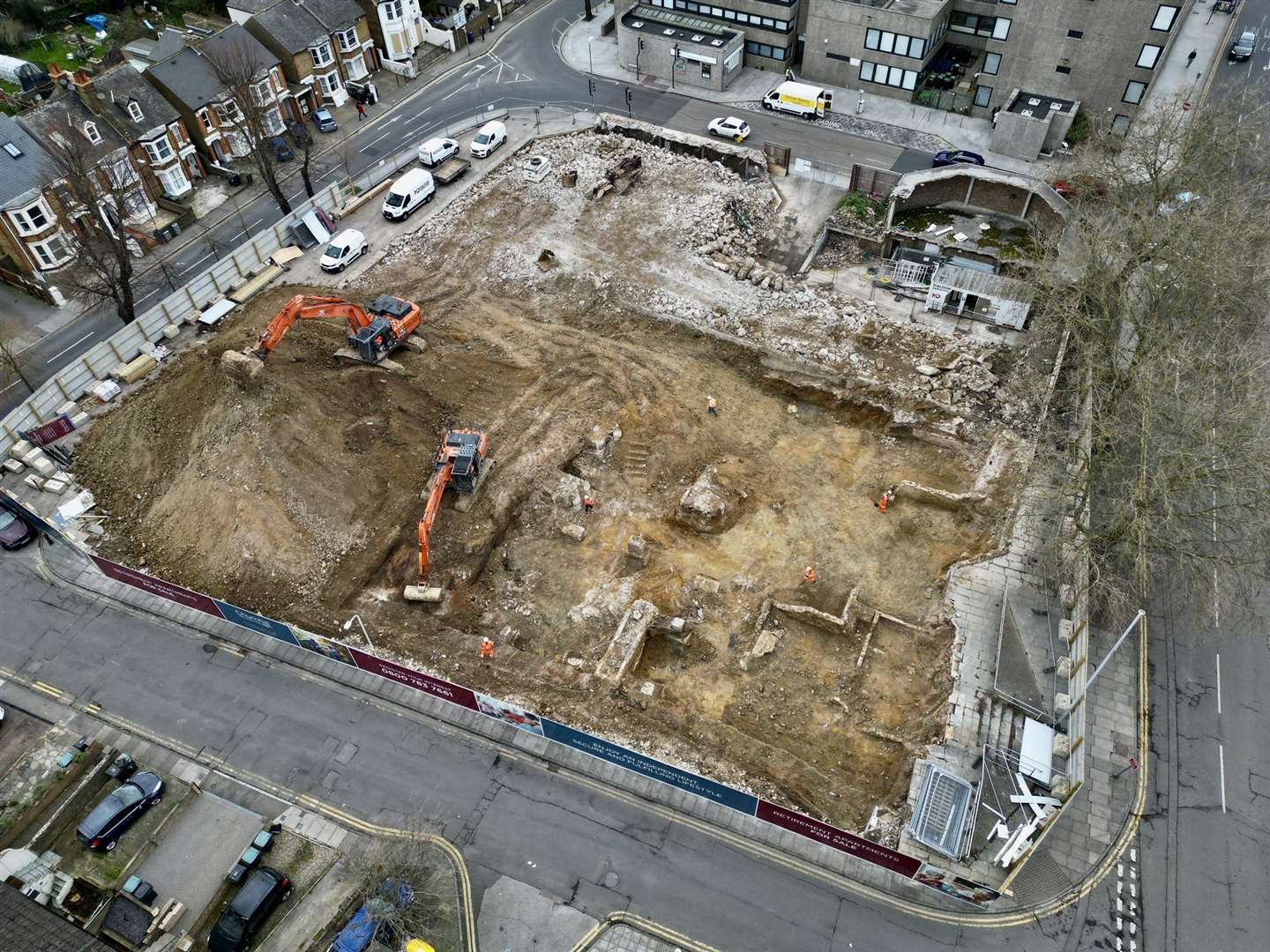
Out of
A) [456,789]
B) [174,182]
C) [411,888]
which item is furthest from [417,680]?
[174,182]

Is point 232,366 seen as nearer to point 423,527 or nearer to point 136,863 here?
point 423,527

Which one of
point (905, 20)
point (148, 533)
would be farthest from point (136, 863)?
point (905, 20)

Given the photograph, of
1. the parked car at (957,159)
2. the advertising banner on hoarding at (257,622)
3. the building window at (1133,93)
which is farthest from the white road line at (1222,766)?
the building window at (1133,93)

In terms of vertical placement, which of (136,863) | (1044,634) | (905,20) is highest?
(905,20)

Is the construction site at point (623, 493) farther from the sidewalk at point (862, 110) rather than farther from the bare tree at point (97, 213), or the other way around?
the sidewalk at point (862, 110)

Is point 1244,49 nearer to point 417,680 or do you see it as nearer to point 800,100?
point 800,100

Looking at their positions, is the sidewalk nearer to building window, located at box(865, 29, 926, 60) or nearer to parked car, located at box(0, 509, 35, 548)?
building window, located at box(865, 29, 926, 60)
